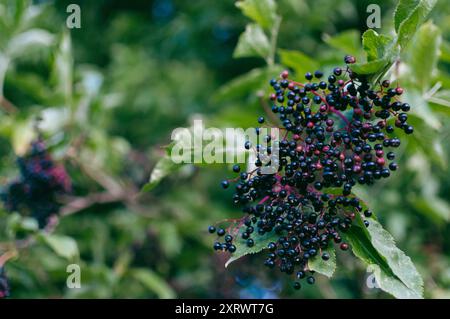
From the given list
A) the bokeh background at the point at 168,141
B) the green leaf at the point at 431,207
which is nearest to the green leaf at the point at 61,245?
the bokeh background at the point at 168,141

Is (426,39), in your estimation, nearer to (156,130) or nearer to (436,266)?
(436,266)

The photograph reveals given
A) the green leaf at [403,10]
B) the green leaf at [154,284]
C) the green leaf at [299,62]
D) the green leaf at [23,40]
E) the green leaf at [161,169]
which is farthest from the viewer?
the green leaf at [23,40]

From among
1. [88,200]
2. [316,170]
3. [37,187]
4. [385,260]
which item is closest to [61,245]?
[37,187]

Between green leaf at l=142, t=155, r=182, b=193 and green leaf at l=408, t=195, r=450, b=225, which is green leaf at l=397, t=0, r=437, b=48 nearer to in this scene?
green leaf at l=142, t=155, r=182, b=193

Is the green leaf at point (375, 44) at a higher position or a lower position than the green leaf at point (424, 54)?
lower

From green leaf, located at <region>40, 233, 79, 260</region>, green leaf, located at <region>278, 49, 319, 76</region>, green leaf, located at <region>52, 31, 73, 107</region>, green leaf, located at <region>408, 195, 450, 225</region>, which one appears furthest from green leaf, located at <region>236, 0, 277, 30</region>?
green leaf, located at <region>408, 195, 450, 225</region>

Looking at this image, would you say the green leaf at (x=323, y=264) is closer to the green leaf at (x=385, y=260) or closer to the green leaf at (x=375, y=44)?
the green leaf at (x=385, y=260)
